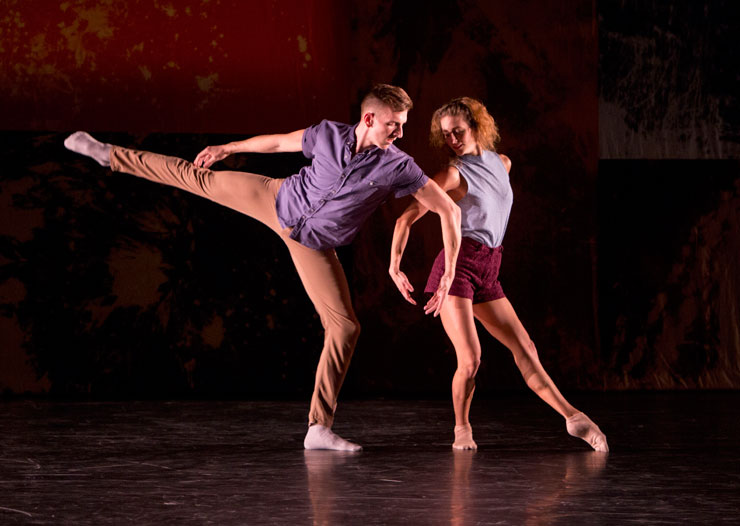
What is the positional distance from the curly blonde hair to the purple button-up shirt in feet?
1.11

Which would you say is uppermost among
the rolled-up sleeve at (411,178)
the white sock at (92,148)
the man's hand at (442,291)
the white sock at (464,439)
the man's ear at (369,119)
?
the man's ear at (369,119)

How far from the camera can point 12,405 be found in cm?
518

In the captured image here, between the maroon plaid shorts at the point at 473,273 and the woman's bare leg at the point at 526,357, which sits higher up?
Result: the maroon plaid shorts at the point at 473,273

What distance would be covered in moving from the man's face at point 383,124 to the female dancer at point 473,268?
31 cm

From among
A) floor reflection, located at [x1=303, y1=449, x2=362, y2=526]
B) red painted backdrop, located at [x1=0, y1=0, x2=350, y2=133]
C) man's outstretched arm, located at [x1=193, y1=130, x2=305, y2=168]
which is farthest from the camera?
red painted backdrop, located at [x1=0, y1=0, x2=350, y2=133]

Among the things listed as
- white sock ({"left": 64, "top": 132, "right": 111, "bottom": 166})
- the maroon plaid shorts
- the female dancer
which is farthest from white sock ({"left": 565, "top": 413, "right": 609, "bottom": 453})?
white sock ({"left": 64, "top": 132, "right": 111, "bottom": 166})

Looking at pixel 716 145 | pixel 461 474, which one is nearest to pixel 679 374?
pixel 716 145

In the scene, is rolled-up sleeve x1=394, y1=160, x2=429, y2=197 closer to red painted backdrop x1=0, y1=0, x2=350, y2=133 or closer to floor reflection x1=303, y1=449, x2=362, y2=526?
floor reflection x1=303, y1=449, x2=362, y2=526

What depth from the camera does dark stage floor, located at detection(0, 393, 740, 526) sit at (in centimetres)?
263

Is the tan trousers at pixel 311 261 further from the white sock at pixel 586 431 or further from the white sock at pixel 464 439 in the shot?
the white sock at pixel 586 431

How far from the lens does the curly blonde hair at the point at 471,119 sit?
150 inches

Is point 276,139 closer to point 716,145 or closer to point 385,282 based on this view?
point 385,282

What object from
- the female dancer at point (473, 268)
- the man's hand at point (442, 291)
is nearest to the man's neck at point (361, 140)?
the female dancer at point (473, 268)

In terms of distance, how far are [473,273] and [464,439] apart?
2.11ft
